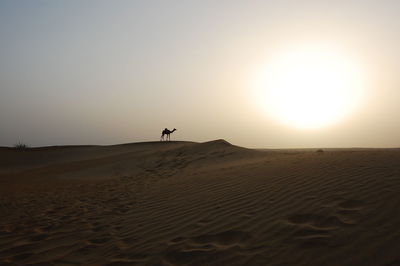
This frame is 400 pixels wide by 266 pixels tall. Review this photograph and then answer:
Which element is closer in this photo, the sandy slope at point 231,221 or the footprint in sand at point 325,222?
the sandy slope at point 231,221

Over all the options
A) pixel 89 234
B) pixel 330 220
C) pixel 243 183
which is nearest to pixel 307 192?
pixel 330 220

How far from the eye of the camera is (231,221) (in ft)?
17.5

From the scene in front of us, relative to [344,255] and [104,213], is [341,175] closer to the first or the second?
[344,255]

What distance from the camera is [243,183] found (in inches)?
312

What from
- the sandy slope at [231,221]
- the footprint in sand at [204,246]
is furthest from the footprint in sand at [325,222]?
the footprint in sand at [204,246]

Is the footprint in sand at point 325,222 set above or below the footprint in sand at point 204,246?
above

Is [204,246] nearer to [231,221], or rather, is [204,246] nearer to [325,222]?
[231,221]

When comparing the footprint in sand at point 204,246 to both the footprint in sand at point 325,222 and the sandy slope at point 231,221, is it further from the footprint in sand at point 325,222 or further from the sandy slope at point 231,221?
the footprint in sand at point 325,222

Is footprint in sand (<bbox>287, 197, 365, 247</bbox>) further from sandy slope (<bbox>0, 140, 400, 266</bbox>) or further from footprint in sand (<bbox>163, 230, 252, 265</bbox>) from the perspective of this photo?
footprint in sand (<bbox>163, 230, 252, 265</bbox>)

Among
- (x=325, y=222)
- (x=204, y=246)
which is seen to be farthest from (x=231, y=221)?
(x=325, y=222)

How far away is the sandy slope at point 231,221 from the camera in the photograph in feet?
13.3

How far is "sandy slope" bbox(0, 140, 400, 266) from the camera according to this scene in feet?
13.3

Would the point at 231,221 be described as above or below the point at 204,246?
above

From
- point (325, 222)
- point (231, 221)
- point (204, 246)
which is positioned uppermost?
point (325, 222)
